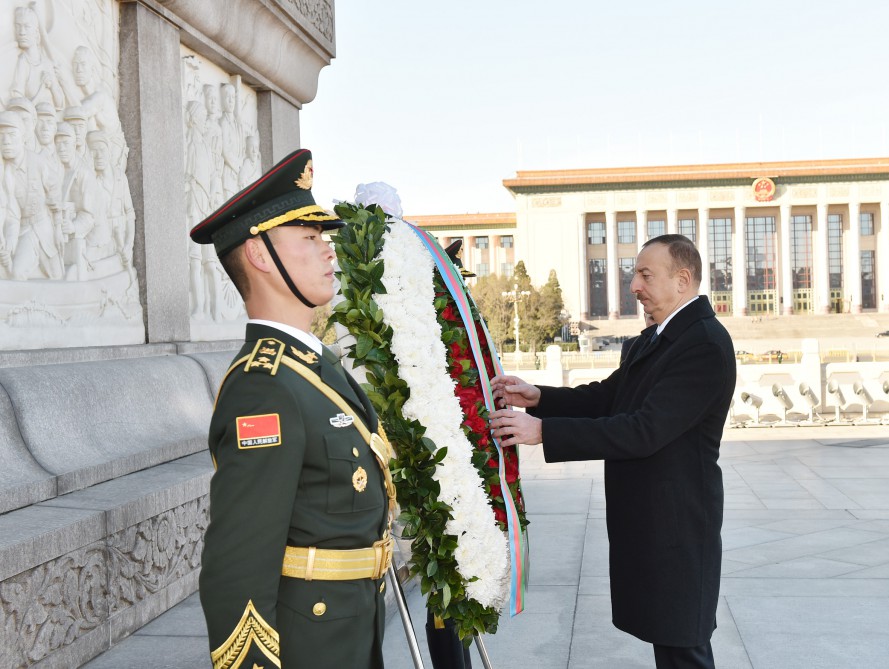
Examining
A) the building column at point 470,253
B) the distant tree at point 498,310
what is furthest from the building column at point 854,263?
the distant tree at point 498,310

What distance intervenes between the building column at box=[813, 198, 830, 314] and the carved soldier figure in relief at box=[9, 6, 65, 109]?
2843 inches

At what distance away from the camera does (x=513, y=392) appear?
3.17 m

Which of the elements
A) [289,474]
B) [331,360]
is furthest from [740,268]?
[289,474]

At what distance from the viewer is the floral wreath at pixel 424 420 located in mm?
2430

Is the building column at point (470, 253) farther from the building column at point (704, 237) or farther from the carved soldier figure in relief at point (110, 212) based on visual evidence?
the carved soldier figure in relief at point (110, 212)

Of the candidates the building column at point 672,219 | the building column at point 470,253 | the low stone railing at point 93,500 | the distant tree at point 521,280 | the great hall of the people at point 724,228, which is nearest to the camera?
the low stone railing at point 93,500

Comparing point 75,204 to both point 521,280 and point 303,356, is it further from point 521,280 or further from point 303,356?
point 521,280

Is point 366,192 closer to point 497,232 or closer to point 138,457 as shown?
point 138,457

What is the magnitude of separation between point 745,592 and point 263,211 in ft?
13.6

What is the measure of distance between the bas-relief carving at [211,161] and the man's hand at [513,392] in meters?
2.66

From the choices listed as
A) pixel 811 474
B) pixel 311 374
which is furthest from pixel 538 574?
→ pixel 811 474

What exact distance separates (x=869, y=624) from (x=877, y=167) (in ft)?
232

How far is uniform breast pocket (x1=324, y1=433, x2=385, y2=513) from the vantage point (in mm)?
1802

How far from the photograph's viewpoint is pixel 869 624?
4309 mm
